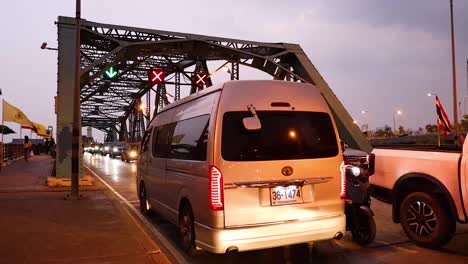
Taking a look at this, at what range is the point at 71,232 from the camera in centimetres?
766

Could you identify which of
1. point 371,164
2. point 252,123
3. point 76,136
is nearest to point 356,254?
point 371,164

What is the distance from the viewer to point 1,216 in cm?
916

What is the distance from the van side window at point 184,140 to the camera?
223 inches

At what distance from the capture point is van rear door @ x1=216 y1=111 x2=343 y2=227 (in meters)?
5.21

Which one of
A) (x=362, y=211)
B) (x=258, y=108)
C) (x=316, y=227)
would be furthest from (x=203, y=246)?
(x=362, y=211)

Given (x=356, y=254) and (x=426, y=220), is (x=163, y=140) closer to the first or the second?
(x=356, y=254)

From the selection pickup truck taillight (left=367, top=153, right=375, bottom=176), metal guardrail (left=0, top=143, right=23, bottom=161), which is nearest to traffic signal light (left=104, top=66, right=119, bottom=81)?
metal guardrail (left=0, top=143, right=23, bottom=161)

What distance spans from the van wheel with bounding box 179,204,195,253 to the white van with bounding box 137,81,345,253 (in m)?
0.03

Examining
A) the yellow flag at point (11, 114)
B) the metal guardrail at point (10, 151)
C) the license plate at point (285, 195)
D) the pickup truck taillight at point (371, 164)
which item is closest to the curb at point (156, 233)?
the license plate at point (285, 195)

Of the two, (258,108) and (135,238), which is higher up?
(258,108)

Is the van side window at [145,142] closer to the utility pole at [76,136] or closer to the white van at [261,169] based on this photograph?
the white van at [261,169]

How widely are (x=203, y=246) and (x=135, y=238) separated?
2113mm

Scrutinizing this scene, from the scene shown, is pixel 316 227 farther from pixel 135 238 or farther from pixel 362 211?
pixel 135 238

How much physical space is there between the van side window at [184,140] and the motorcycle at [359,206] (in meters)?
2.30
